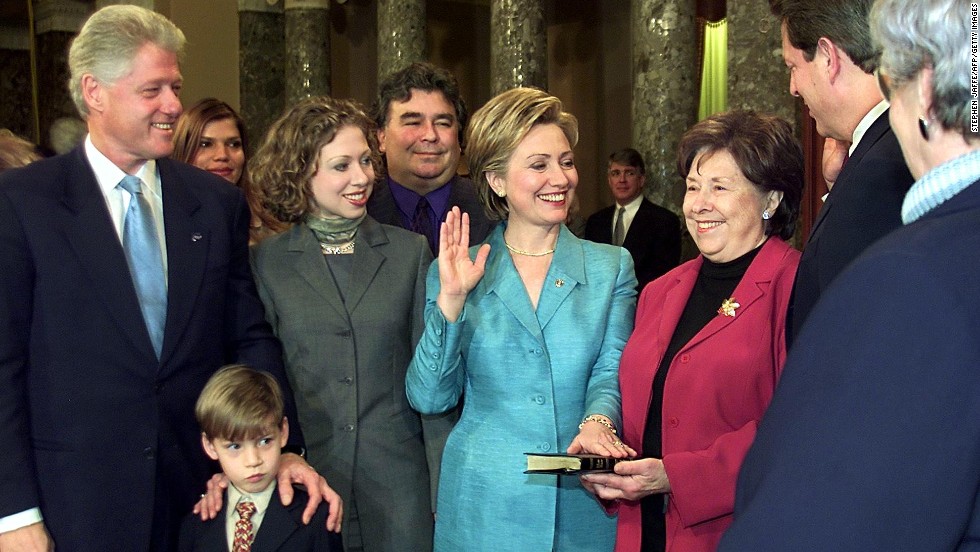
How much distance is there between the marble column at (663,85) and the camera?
6.13 m

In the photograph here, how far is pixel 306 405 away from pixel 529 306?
2.13 ft

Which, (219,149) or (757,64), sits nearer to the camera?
(219,149)

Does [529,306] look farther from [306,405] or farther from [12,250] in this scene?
[12,250]

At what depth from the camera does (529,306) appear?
8.88ft

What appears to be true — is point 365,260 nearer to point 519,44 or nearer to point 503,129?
point 503,129

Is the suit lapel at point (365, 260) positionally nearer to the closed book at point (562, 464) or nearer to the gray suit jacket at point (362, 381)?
the gray suit jacket at point (362, 381)

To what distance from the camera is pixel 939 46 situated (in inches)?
45.6

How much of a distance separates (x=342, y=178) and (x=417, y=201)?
843 mm

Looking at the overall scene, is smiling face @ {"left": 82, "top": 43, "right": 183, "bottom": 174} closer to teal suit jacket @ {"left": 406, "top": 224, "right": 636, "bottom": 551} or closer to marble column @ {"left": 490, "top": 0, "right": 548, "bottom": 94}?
teal suit jacket @ {"left": 406, "top": 224, "right": 636, "bottom": 551}

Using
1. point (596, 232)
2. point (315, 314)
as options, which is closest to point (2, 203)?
point (315, 314)

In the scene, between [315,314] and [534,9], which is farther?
[534,9]

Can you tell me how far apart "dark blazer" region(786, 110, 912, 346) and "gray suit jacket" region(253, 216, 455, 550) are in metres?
1.23

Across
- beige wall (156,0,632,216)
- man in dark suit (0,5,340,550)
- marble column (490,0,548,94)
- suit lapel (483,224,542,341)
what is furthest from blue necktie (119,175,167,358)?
beige wall (156,0,632,216)

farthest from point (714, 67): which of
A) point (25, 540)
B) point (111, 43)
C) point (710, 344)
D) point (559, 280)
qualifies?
point (25, 540)
